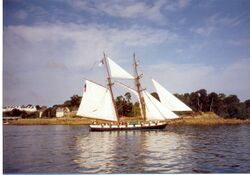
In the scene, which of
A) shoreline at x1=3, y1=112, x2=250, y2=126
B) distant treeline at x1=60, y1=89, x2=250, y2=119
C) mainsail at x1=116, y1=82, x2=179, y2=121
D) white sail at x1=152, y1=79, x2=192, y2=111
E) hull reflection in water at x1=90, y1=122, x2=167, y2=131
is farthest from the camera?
hull reflection in water at x1=90, y1=122, x2=167, y2=131

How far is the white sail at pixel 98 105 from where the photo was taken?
475 inches

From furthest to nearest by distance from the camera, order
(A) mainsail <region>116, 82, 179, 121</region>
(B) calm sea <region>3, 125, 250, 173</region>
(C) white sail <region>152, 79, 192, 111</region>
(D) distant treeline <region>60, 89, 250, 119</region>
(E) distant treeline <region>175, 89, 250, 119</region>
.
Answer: (A) mainsail <region>116, 82, 179, 121</region>
(C) white sail <region>152, 79, 192, 111</region>
(E) distant treeline <region>175, 89, 250, 119</region>
(D) distant treeline <region>60, 89, 250, 119</region>
(B) calm sea <region>3, 125, 250, 173</region>

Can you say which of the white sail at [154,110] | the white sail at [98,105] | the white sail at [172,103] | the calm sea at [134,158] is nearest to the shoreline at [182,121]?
the white sail at [154,110]

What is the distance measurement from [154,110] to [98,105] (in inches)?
76.9

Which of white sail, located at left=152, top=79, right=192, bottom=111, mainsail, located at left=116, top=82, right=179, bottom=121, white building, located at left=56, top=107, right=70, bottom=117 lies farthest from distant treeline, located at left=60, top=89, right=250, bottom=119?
white building, located at left=56, top=107, right=70, bottom=117

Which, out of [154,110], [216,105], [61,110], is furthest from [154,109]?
[61,110]

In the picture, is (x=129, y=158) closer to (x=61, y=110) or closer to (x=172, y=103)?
(x=172, y=103)

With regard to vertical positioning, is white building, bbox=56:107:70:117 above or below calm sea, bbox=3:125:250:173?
above

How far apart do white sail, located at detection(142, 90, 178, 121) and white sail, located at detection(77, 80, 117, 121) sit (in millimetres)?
1205

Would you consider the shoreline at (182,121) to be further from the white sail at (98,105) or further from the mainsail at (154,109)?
the white sail at (98,105)

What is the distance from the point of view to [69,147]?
8.46 metres

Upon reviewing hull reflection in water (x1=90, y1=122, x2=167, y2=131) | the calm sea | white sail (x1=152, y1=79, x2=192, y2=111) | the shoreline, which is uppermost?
white sail (x1=152, y1=79, x2=192, y2=111)

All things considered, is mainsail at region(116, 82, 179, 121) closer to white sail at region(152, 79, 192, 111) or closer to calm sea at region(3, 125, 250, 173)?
white sail at region(152, 79, 192, 111)

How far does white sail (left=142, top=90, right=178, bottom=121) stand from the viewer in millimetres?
12422
